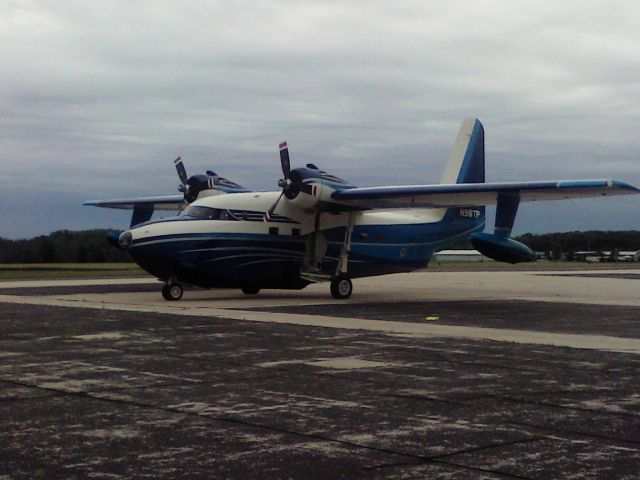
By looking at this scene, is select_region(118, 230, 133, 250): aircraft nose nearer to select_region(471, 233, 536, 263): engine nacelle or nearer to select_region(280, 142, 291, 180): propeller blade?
select_region(280, 142, 291, 180): propeller blade

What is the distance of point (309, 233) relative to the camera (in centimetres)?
2845

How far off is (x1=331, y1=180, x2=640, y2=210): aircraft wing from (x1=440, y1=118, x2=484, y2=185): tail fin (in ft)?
15.8

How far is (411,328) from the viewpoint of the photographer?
1773 cm

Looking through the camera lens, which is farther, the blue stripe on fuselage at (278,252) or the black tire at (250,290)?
the black tire at (250,290)

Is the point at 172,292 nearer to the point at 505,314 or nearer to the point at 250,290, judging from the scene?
the point at 250,290

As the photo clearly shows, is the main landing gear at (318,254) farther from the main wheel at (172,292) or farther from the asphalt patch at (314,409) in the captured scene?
the asphalt patch at (314,409)

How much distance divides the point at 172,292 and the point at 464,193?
903 cm

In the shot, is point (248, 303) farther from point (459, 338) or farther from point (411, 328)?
point (459, 338)

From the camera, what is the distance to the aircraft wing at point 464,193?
2491cm

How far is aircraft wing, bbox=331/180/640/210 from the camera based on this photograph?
81.7 feet

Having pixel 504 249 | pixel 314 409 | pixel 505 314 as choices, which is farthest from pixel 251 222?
pixel 314 409

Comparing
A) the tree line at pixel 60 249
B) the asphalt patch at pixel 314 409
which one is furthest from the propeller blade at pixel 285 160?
the tree line at pixel 60 249

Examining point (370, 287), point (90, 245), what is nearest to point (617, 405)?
point (370, 287)

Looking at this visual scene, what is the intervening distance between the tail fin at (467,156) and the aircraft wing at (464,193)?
15.8 ft
